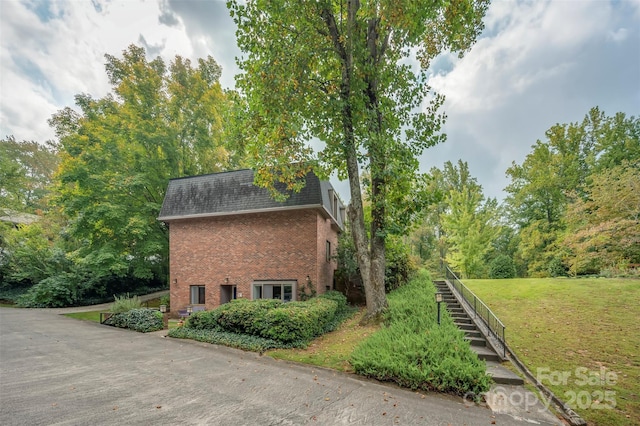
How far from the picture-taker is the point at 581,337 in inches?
347

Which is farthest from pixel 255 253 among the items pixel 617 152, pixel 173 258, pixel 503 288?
pixel 617 152

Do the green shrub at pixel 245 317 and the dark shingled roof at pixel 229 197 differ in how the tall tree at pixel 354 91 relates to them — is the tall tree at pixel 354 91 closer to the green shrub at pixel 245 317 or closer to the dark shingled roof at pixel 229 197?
the dark shingled roof at pixel 229 197

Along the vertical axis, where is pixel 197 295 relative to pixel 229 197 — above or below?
below

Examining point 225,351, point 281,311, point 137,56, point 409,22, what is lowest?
point 225,351

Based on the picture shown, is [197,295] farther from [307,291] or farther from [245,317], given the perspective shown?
[245,317]

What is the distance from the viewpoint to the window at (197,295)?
15133 millimetres

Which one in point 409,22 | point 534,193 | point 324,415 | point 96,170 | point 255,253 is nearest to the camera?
point 324,415

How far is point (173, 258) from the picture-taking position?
51.4ft

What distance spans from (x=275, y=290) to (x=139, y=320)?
6082 mm

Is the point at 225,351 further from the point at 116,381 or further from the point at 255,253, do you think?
the point at 255,253

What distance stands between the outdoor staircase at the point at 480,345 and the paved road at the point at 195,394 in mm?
1837

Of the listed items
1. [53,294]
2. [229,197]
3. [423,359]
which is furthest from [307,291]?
[53,294]

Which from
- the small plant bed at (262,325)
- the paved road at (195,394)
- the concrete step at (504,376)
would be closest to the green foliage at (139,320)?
the small plant bed at (262,325)

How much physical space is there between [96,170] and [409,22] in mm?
18862
